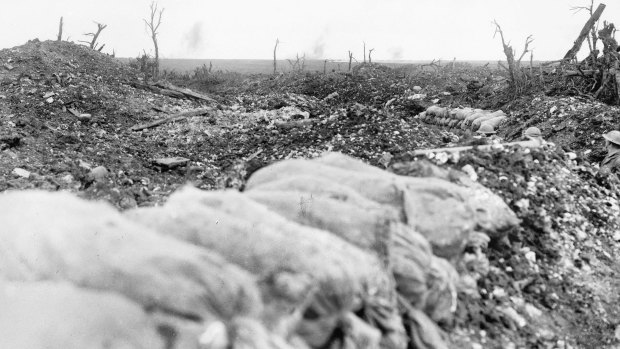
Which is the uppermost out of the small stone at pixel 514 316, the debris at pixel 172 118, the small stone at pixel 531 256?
the debris at pixel 172 118

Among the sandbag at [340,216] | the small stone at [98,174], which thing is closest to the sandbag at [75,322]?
the sandbag at [340,216]

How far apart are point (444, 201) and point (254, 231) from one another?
1259 millimetres

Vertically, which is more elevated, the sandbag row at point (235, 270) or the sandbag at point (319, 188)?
the sandbag at point (319, 188)

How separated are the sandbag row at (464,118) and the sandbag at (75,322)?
7.23 metres

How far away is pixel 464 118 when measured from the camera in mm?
8969

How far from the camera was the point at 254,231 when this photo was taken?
2488 mm

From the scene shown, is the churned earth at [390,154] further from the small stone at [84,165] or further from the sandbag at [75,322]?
the sandbag at [75,322]

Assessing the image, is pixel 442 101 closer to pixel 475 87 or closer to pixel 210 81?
pixel 475 87

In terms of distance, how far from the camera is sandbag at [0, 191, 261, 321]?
2.20 metres

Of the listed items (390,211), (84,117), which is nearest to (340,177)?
(390,211)

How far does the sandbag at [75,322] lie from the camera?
2076mm

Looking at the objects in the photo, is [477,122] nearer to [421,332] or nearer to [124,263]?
[421,332]

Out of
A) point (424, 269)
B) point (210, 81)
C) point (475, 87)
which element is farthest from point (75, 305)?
point (210, 81)

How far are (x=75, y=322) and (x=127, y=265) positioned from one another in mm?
323
